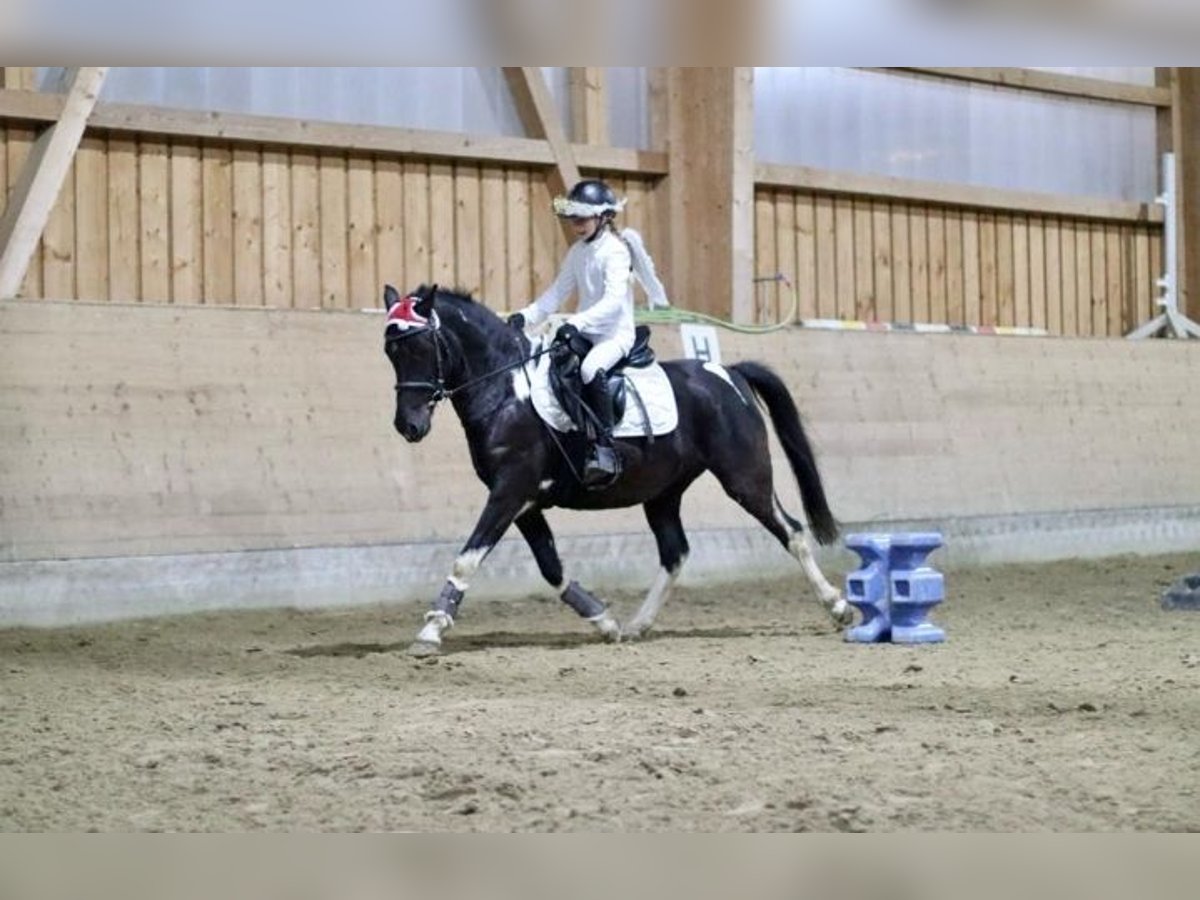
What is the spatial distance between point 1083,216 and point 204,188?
28.5 ft

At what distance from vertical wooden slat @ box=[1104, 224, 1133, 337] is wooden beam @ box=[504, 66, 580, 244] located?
6.30m

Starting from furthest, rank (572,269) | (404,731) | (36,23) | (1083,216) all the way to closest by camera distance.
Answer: (1083,216) < (572,269) < (404,731) < (36,23)

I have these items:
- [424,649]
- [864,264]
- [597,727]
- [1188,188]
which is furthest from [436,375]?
[1188,188]

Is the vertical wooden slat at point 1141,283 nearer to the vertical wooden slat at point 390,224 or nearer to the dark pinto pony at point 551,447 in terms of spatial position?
the vertical wooden slat at point 390,224

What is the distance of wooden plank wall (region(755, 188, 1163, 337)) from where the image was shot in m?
14.0

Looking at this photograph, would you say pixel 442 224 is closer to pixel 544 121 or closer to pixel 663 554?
pixel 544 121

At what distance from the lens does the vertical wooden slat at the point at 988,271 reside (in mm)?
15414

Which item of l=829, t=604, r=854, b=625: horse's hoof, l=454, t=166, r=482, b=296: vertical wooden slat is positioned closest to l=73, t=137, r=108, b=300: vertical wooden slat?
l=454, t=166, r=482, b=296: vertical wooden slat

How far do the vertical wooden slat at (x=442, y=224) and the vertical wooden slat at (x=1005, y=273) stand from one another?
18.7 feet

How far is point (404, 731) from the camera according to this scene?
216 inches

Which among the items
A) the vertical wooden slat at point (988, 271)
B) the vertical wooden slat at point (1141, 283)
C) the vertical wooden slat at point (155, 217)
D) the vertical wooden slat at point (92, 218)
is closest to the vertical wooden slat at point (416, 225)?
the vertical wooden slat at point (155, 217)

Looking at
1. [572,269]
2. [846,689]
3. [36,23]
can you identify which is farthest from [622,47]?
[572,269]

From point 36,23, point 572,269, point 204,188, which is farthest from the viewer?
point 204,188

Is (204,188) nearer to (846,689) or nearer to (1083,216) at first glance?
(846,689)
